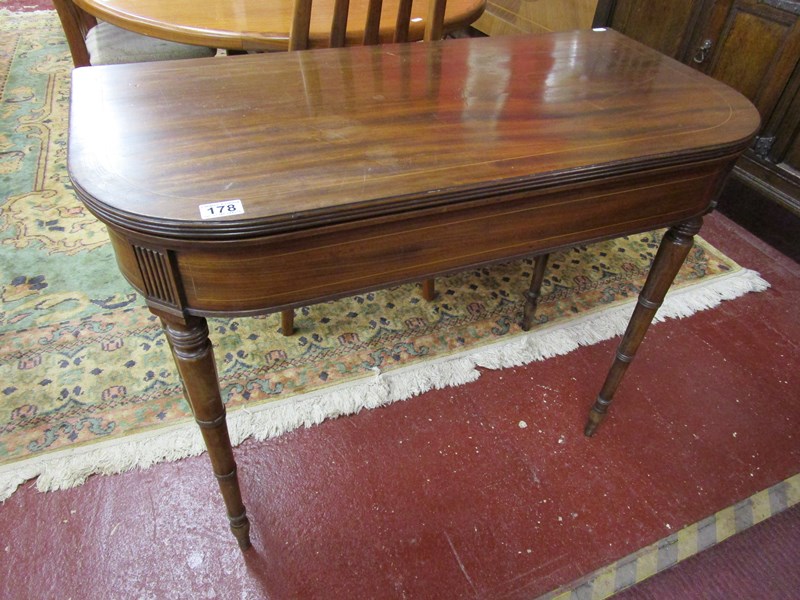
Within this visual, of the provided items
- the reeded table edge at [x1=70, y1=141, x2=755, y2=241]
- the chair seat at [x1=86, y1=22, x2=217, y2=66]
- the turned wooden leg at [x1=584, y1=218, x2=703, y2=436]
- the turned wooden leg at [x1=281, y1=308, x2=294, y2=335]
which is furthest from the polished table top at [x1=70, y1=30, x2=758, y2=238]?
the chair seat at [x1=86, y1=22, x2=217, y2=66]

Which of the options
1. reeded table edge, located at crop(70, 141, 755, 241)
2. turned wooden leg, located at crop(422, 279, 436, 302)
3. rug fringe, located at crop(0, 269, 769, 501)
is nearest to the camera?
reeded table edge, located at crop(70, 141, 755, 241)

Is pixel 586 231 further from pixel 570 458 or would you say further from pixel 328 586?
pixel 328 586

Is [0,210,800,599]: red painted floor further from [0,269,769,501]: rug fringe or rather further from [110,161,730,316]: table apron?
[110,161,730,316]: table apron

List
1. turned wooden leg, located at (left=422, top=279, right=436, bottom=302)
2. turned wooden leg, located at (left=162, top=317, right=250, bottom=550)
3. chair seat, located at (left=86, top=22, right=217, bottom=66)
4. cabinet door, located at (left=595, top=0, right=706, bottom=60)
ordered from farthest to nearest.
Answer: cabinet door, located at (left=595, top=0, right=706, bottom=60)
chair seat, located at (left=86, top=22, right=217, bottom=66)
turned wooden leg, located at (left=422, top=279, right=436, bottom=302)
turned wooden leg, located at (left=162, top=317, right=250, bottom=550)

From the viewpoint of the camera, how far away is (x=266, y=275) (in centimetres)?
68

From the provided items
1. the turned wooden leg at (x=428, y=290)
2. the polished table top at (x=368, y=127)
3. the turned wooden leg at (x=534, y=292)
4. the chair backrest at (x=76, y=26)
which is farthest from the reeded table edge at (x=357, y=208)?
the chair backrest at (x=76, y=26)

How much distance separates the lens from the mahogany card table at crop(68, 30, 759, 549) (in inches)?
25.5

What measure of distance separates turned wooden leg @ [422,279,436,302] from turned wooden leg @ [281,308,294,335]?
397 mm

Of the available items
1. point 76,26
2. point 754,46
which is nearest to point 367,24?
point 76,26

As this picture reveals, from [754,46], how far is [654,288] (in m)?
1.37

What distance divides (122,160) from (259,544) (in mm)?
780

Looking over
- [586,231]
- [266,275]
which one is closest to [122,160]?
[266,275]

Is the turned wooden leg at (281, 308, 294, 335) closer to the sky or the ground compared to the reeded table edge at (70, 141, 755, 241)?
closer to the ground

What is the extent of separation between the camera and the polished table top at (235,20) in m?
1.35
